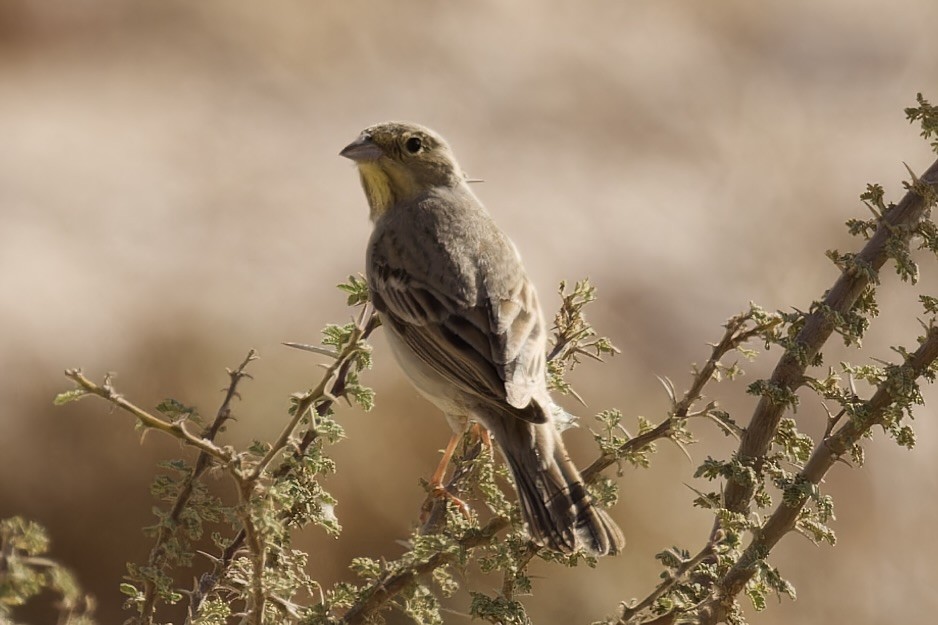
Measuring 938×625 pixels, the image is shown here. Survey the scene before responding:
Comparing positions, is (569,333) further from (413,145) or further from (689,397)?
(413,145)

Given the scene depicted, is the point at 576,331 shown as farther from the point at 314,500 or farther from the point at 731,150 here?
the point at 731,150

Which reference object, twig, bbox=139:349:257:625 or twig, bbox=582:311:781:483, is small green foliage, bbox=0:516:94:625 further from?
twig, bbox=582:311:781:483

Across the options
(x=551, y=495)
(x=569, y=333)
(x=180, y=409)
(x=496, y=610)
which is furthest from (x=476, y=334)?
(x=180, y=409)

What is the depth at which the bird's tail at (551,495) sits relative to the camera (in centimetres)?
248

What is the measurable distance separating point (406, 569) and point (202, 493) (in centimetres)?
40

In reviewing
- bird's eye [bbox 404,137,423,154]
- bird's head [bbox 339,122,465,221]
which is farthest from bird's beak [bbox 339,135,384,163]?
bird's eye [bbox 404,137,423,154]

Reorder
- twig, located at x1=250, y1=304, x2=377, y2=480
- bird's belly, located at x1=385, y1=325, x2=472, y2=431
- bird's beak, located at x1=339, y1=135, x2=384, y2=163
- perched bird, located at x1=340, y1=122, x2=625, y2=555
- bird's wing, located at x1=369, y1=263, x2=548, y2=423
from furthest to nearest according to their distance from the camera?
bird's beak, located at x1=339, y1=135, x2=384, y2=163
bird's belly, located at x1=385, y1=325, x2=472, y2=431
bird's wing, located at x1=369, y1=263, x2=548, y2=423
perched bird, located at x1=340, y1=122, x2=625, y2=555
twig, located at x1=250, y1=304, x2=377, y2=480

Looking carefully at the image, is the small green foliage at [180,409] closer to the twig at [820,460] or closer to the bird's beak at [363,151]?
the twig at [820,460]

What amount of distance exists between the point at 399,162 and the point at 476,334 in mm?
999

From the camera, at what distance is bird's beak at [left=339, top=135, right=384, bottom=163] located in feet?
13.4

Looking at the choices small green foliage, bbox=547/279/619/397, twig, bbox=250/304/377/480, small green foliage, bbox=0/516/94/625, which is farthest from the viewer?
small green foliage, bbox=547/279/619/397

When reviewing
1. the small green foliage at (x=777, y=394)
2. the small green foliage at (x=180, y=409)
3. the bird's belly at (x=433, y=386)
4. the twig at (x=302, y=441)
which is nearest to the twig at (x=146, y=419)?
the small green foliage at (x=180, y=409)

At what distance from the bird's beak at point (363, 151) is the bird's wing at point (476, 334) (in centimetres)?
42

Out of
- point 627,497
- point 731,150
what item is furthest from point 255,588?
point 731,150
